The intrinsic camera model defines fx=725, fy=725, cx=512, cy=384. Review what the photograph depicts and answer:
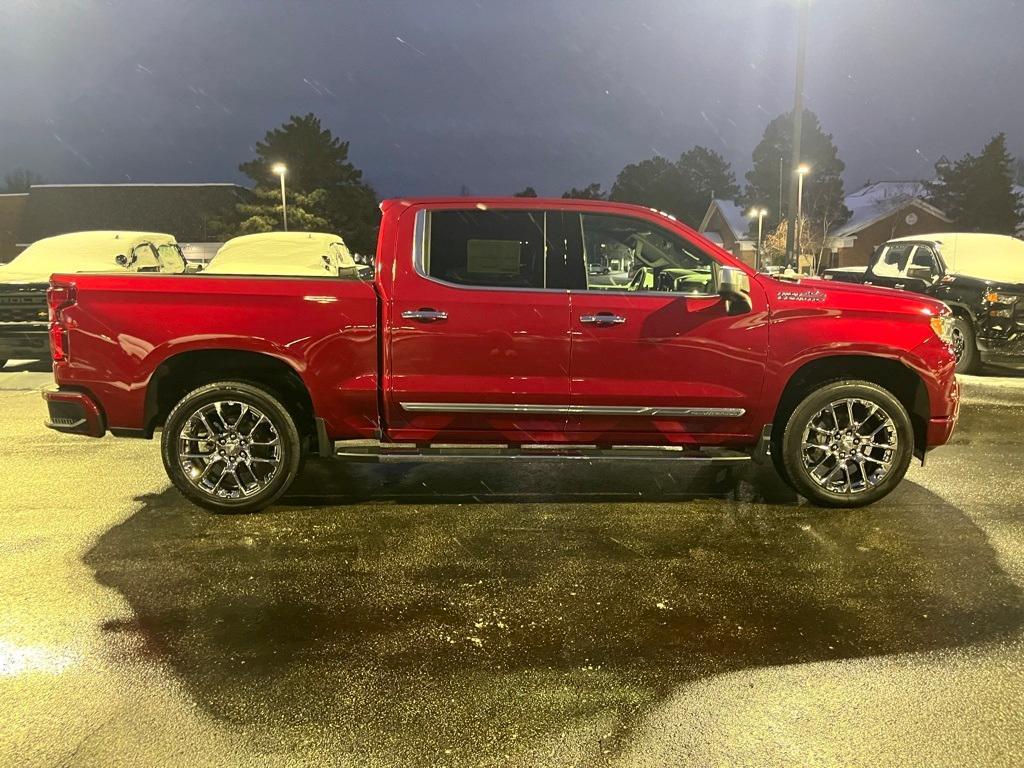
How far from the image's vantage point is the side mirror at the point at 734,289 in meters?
4.35

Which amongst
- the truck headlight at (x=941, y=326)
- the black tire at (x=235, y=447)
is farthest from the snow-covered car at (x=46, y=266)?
the truck headlight at (x=941, y=326)

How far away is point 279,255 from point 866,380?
32.3 feet

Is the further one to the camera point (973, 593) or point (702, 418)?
point (702, 418)

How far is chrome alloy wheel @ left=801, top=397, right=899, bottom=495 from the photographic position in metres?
4.74

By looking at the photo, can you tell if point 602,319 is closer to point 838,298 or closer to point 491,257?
point 491,257

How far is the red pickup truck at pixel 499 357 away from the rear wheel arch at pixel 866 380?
0.02 m

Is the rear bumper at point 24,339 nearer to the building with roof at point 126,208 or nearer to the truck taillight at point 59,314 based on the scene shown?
the truck taillight at point 59,314

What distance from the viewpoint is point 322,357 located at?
14.7 feet

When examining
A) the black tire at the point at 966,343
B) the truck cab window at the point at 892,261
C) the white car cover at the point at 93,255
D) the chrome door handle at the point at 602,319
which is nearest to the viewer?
the chrome door handle at the point at 602,319

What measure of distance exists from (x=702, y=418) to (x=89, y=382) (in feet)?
12.8

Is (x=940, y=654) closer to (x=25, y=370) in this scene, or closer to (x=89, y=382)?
(x=89, y=382)

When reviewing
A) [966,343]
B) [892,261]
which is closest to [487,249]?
[966,343]

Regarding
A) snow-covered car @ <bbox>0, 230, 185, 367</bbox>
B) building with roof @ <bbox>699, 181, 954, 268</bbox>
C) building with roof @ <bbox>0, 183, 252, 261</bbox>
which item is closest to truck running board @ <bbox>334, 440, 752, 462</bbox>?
snow-covered car @ <bbox>0, 230, 185, 367</bbox>

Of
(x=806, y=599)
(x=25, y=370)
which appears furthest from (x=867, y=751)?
(x=25, y=370)
